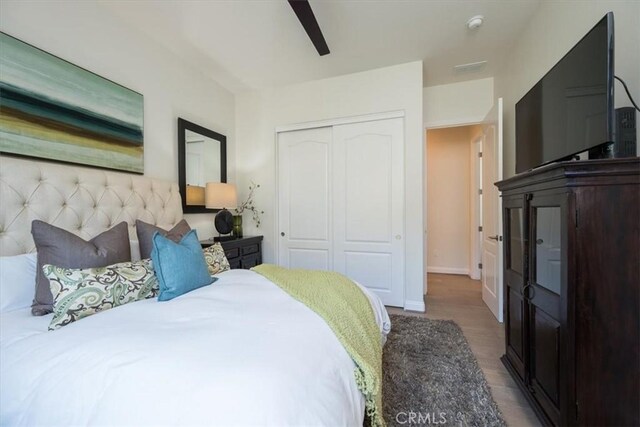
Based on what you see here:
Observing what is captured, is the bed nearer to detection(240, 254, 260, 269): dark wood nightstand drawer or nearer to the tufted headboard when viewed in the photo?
the tufted headboard

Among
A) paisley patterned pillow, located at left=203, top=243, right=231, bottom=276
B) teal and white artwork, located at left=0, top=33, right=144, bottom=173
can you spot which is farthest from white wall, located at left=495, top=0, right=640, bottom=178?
teal and white artwork, located at left=0, top=33, right=144, bottom=173

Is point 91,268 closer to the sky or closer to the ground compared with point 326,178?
closer to the ground

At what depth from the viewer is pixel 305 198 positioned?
3588 millimetres

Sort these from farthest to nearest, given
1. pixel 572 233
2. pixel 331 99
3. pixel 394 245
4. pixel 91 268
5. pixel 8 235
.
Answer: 1. pixel 331 99
2. pixel 394 245
3. pixel 8 235
4. pixel 91 268
5. pixel 572 233

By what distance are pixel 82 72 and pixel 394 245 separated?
3159mm

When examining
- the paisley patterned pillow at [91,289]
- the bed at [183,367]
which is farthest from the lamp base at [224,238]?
the bed at [183,367]

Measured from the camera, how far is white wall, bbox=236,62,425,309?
3.10 metres

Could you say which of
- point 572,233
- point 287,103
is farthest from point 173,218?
point 572,233

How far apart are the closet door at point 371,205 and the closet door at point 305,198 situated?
0.13 meters

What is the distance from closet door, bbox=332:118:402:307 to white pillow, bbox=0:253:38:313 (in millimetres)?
2640

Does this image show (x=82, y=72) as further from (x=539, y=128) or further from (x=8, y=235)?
(x=539, y=128)

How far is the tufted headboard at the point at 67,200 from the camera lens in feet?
5.00

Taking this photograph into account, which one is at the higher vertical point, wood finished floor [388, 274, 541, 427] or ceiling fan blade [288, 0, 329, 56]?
ceiling fan blade [288, 0, 329, 56]

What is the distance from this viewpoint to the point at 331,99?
3445 mm
